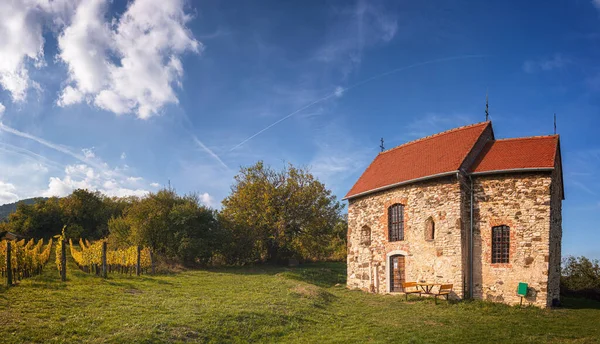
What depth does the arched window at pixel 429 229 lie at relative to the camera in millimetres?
19656

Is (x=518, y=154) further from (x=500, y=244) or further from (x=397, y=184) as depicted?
(x=397, y=184)

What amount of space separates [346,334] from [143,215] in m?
25.9

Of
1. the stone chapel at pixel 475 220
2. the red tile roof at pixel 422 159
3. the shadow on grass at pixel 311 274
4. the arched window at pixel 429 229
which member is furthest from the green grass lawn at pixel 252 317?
the shadow on grass at pixel 311 274

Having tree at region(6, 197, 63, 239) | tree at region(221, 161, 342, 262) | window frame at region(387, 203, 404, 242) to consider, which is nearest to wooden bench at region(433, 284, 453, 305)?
window frame at region(387, 203, 404, 242)

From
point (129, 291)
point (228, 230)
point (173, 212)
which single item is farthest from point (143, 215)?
point (129, 291)

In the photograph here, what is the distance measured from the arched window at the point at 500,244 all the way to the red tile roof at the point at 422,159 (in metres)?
3.52

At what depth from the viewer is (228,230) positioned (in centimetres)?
3519

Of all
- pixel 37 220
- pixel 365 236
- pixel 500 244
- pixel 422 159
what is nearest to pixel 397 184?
pixel 422 159

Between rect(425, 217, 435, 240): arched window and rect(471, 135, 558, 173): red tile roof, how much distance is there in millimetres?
3275

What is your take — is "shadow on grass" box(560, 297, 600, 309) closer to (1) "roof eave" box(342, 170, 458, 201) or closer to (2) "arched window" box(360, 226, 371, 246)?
(1) "roof eave" box(342, 170, 458, 201)

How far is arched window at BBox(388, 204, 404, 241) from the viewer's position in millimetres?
21656

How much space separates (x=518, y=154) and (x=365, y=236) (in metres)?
9.65

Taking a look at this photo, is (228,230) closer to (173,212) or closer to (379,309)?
(173,212)

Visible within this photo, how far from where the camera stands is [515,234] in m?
17.8
